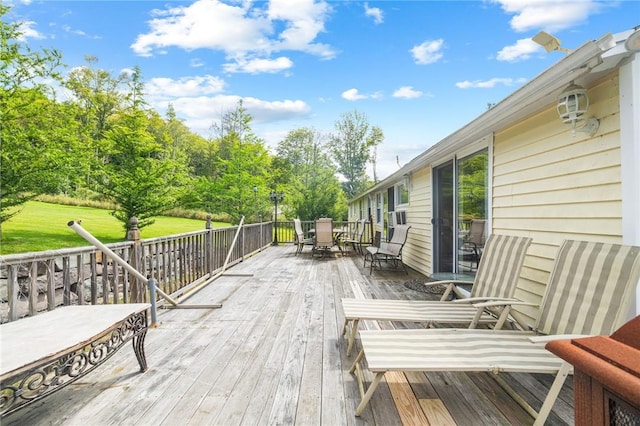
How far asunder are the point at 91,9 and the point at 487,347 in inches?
409

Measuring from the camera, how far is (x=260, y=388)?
7.40 feet

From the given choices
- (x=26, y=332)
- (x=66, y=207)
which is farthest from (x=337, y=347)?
(x=66, y=207)

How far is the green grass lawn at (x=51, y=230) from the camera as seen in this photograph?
8768 mm

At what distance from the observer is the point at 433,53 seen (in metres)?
9.48

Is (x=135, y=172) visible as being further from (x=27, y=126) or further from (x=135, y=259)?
(x=135, y=259)

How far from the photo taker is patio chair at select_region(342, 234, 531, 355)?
271 centimetres

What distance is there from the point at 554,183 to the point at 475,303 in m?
1.33

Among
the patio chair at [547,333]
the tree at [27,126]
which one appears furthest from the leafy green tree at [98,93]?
the patio chair at [547,333]

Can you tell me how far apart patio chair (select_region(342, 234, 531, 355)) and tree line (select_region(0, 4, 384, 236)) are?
8635 mm

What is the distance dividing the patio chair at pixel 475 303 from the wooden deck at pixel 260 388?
0.40 m

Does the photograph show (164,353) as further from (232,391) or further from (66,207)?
(66,207)

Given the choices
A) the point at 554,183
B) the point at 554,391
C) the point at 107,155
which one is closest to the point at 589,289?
the point at 554,391

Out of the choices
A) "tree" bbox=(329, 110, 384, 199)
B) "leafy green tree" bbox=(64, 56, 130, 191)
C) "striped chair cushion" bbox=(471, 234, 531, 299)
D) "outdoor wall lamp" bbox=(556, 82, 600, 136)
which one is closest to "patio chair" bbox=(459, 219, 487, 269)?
"striped chair cushion" bbox=(471, 234, 531, 299)

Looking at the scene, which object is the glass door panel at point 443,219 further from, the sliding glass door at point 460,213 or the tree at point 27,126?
the tree at point 27,126
